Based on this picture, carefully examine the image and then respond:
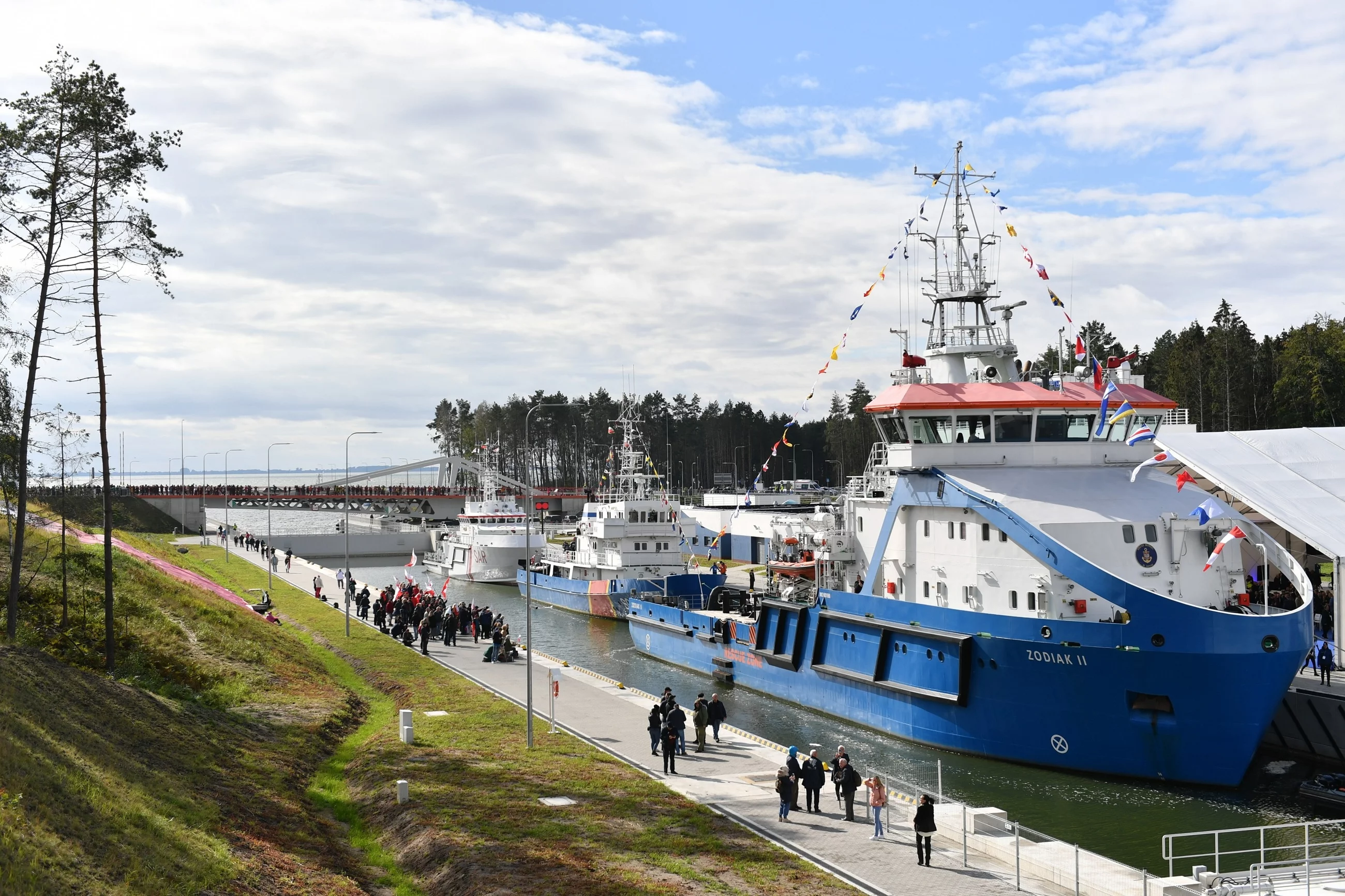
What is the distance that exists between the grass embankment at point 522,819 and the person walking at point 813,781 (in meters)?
1.60

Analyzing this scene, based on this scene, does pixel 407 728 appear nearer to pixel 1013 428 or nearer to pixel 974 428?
pixel 974 428

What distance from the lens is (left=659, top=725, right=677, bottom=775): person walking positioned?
1950 centimetres

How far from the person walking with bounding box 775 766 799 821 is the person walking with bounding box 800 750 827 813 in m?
0.47

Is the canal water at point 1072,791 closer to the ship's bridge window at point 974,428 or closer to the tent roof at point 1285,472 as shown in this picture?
the ship's bridge window at point 974,428

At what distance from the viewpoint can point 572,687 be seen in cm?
2917

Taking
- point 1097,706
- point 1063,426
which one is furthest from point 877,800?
point 1063,426

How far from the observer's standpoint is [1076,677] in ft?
68.2

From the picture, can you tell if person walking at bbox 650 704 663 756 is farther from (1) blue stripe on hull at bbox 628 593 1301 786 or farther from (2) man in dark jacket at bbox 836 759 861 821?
(1) blue stripe on hull at bbox 628 593 1301 786

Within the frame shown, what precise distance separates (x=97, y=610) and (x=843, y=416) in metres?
117

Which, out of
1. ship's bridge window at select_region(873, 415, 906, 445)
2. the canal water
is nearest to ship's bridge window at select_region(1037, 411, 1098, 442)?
ship's bridge window at select_region(873, 415, 906, 445)

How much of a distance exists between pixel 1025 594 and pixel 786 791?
8.49m

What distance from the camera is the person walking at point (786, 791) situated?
16594mm

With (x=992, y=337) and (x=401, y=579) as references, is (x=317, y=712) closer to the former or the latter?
(x=992, y=337)

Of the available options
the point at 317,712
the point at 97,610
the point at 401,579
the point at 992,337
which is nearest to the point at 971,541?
the point at 992,337
